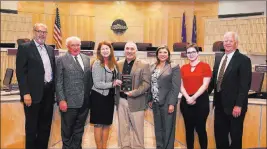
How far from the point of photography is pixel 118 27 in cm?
1120

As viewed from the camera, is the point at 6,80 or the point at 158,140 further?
the point at 6,80

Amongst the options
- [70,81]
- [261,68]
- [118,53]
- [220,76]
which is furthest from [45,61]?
[261,68]

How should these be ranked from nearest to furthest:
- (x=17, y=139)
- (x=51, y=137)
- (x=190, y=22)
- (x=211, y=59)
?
(x=17, y=139), (x=51, y=137), (x=211, y=59), (x=190, y=22)

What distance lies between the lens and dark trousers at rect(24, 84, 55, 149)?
312cm

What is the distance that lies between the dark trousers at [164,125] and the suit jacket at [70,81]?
2.79 ft

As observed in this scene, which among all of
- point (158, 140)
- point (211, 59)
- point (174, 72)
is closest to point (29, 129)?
point (158, 140)

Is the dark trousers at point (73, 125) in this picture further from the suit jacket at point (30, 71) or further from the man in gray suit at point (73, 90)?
the suit jacket at point (30, 71)

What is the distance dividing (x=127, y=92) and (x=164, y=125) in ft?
1.85

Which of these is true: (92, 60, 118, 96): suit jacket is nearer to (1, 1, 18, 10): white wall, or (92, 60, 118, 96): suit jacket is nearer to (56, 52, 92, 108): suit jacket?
(56, 52, 92, 108): suit jacket

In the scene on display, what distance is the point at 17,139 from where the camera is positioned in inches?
132

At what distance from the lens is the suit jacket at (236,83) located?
304 centimetres

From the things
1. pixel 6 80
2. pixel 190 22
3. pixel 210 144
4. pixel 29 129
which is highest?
pixel 190 22

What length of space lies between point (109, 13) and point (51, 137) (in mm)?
8347

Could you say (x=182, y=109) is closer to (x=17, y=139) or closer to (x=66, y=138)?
(x=66, y=138)
